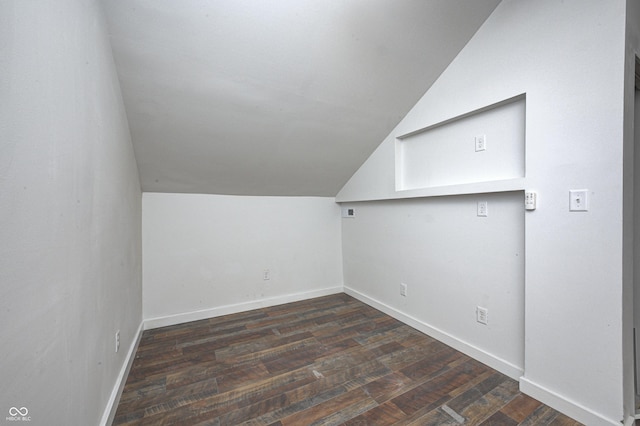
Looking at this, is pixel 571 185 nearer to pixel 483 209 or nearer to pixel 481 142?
pixel 483 209

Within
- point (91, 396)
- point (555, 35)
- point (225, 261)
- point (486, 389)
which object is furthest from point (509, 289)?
point (225, 261)

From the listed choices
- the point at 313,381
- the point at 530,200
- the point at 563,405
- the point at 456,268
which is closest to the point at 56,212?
the point at 313,381

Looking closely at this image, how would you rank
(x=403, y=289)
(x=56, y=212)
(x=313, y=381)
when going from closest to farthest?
(x=56, y=212)
(x=313, y=381)
(x=403, y=289)

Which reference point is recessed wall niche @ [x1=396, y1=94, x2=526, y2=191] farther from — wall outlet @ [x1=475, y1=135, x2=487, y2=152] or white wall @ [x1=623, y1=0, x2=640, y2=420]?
white wall @ [x1=623, y1=0, x2=640, y2=420]

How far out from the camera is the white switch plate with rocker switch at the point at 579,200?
1.40m

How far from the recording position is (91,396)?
1150 millimetres

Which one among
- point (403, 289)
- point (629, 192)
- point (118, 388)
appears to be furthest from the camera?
point (403, 289)

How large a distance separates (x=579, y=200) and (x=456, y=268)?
94 centimetres

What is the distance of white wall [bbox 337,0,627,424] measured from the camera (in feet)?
4.32

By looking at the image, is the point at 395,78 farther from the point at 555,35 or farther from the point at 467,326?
the point at 467,326

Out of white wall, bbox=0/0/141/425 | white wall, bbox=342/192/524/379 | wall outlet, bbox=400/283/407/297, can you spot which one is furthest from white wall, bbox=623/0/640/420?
white wall, bbox=0/0/141/425

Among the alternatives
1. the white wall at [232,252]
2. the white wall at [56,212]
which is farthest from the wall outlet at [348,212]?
the white wall at [56,212]

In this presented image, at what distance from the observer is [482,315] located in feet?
6.48

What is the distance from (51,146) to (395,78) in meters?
2.15
